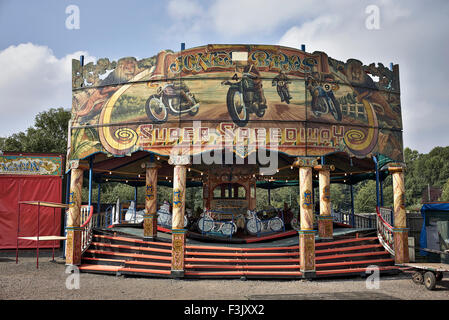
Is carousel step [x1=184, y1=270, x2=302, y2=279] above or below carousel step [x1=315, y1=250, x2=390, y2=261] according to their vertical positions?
below

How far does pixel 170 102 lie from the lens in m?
12.3

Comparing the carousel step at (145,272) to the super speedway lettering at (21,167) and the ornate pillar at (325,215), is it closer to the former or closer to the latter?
the ornate pillar at (325,215)

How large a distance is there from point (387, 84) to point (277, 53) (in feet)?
14.8

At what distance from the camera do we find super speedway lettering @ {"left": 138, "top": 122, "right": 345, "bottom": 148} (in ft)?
39.0

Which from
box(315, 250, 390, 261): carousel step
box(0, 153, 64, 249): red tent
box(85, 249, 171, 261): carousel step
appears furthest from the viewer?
box(0, 153, 64, 249): red tent

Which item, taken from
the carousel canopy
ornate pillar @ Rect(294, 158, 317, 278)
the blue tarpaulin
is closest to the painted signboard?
the carousel canopy

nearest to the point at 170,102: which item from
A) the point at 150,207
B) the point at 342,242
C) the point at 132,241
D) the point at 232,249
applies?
the point at 150,207

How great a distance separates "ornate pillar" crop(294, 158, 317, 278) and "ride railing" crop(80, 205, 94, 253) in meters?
7.55

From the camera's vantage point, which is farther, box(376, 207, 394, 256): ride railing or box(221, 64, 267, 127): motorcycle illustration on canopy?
box(376, 207, 394, 256): ride railing

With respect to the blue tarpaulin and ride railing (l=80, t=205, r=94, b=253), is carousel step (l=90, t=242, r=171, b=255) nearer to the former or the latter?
ride railing (l=80, t=205, r=94, b=253)

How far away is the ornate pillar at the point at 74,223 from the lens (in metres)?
A: 12.6
